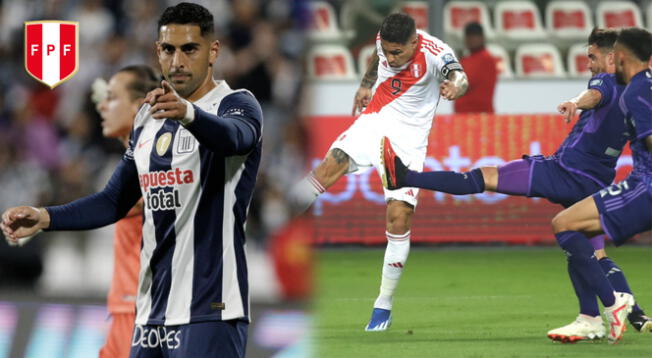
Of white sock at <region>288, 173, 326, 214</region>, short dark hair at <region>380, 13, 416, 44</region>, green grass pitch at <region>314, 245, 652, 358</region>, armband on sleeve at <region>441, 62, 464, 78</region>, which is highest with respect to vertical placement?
short dark hair at <region>380, 13, 416, 44</region>

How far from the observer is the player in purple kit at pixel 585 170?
5836mm

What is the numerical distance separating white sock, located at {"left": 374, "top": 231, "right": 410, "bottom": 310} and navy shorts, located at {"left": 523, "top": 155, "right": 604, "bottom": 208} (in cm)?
83

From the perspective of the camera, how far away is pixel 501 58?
45.1 ft

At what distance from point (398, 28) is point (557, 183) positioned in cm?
132

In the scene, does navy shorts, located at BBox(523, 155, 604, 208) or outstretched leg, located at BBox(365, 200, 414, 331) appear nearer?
navy shorts, located at BBox(523, 155, 604, 208)

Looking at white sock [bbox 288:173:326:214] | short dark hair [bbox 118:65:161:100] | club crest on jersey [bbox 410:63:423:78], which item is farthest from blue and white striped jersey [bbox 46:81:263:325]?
white sock [bbox 288:173:326:214]

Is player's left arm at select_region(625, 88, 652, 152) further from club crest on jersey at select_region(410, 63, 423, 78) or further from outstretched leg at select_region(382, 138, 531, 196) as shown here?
club crest on jersey at select_region(410, 63, 423, 78)

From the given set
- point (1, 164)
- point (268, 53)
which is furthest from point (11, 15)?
point (268, 53)

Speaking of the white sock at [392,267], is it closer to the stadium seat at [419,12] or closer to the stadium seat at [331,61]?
the stadium seat at [331,61]

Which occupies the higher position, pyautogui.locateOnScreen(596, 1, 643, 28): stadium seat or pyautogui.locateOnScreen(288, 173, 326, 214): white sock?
pyautogui.locateOnScreen(596, 1, 643, 28): stadium seat

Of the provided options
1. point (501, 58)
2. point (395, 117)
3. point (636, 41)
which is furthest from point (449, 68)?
point (501, 58)

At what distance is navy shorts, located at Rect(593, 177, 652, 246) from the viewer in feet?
17.6

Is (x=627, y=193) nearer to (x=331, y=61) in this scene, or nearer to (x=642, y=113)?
(x=642, y=113)

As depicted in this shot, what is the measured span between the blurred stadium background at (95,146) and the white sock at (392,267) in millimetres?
890
